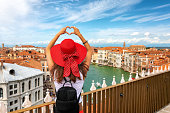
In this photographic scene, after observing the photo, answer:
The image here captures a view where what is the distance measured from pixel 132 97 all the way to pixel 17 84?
2231cm

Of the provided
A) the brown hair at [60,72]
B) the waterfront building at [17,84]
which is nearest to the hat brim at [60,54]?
the brown hair at [60,72]

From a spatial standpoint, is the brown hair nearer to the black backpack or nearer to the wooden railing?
the black backpack

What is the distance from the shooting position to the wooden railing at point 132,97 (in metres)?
2.17

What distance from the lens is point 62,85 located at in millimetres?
1309

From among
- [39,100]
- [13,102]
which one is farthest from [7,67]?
[39,100]

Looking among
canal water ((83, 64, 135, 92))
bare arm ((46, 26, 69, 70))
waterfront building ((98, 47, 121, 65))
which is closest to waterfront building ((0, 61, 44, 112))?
canal water ((83, 64, 135, 92))

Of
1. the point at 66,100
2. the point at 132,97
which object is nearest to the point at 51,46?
the point at 66,100

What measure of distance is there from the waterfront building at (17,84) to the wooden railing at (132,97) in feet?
64.3

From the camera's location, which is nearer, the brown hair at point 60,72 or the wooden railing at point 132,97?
the brown hair at point 60,72

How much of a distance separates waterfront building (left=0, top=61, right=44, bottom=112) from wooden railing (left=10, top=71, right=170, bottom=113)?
19609 millimetres

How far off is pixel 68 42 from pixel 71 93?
45 cm

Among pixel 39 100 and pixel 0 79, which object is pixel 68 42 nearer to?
pixel 0 79

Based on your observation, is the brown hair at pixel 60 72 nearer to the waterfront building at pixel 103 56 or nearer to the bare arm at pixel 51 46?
the bare arm at pixel 51 46

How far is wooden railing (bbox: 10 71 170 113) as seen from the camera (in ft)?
7.12
